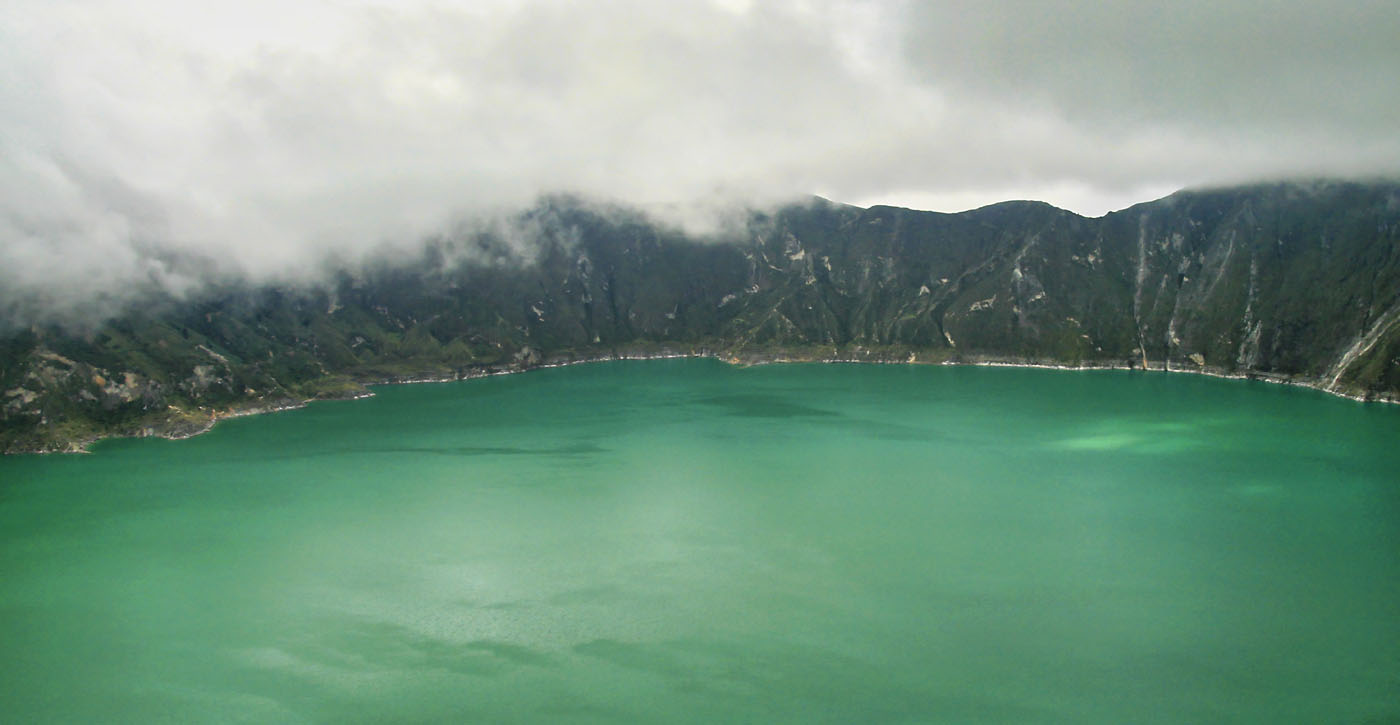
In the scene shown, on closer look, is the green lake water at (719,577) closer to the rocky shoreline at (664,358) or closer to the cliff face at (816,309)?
the rocky shoreline at (664,358)

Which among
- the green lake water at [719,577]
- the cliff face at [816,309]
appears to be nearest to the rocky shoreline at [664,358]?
the cliff face at [816,309]

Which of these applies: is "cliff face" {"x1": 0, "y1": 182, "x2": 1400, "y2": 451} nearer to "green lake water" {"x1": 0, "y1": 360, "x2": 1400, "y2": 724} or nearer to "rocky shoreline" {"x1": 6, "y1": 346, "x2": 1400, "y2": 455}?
"rocky shoreline" {"x1": 6, "y1": 346, "x2": 1400, "y2": 455}

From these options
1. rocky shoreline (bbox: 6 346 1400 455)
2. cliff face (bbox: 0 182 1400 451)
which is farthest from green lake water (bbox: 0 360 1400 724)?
cliff face (bbox: 0 182 1400 451)

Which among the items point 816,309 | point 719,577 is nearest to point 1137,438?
point 719,577

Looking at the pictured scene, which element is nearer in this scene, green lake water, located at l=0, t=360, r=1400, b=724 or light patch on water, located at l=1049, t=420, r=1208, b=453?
green lake water, located at l=0, t=360, r=1400, b=724

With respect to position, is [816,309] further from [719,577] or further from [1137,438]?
[719,577]

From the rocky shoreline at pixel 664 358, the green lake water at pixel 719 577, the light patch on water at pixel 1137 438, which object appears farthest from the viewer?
the rocky shoreline at pixel 664 358
